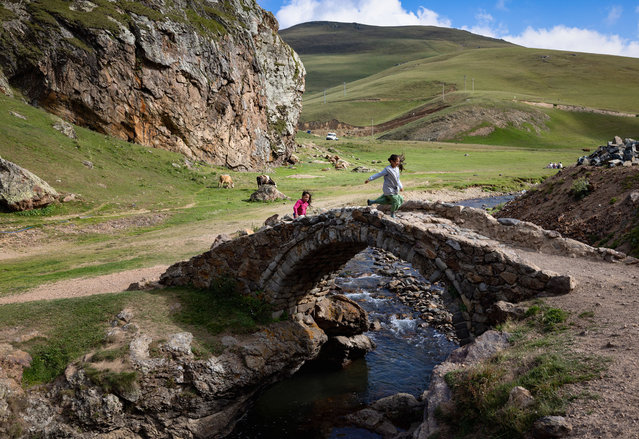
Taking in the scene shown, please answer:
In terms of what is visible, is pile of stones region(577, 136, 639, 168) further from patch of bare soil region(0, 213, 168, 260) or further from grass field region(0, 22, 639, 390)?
patch of bare soil region(0, 213, 168, 260)

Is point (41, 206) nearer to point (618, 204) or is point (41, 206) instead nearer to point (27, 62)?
point (27, 62)

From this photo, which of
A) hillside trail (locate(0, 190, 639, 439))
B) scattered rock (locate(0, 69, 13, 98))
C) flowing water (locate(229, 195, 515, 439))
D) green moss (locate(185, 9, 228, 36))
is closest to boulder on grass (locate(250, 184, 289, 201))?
flowing water (locate(229, 195, 515, 439))

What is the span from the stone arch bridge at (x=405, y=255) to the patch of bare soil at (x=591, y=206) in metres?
6.72

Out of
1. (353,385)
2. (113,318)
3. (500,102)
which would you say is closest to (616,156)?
(353,385)

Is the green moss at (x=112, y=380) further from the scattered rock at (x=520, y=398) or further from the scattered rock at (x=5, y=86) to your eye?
the scattered rock at (x=5, y=86)

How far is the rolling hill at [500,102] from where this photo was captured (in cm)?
9600

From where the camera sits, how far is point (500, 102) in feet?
343

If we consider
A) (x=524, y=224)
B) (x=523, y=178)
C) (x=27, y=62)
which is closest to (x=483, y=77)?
(x=523, y=178)

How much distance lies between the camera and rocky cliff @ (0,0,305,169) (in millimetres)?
36219

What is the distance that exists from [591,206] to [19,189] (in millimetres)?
28156

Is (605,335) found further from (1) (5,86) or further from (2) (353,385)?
(1) (5,86)

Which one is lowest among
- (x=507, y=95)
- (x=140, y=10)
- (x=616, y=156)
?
(x=616, y=156)

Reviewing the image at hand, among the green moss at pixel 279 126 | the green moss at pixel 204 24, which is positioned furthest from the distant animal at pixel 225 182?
the green moss at pixel 279 126

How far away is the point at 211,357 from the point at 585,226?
53.7ft
